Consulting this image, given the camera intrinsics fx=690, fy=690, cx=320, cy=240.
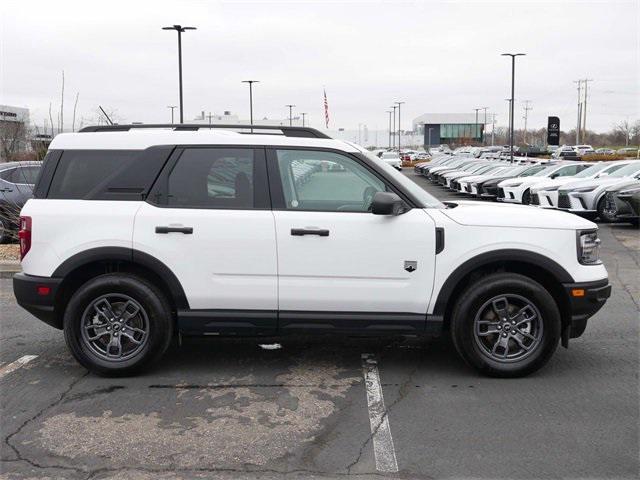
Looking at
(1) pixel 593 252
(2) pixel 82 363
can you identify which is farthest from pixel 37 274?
(1) pixel 593 252

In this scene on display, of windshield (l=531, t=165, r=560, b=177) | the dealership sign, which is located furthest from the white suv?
the dealership sign

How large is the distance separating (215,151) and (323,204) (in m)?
0.94

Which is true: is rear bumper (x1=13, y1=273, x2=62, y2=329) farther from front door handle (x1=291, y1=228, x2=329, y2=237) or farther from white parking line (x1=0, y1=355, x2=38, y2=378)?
front door handle (x1=291, y1=228, x2=329, y2=237)

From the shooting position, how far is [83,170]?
530cm

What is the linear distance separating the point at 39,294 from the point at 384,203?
270 centimetres

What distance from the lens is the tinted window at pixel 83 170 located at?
527 centimetres

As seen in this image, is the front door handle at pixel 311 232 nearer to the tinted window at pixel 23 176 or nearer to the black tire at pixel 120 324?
the black tire at pixel 120 324

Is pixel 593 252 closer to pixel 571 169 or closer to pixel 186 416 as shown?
pixel 186 416

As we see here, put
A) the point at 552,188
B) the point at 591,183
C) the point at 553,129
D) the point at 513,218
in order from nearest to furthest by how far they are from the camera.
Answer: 1. the point at 513,218
2. the point at 591,183
3. the point at 552,188
4. the point at 553,129

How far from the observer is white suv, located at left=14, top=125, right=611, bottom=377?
16.6 ft

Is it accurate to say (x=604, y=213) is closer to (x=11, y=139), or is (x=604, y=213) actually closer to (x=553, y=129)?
(x=11, y=139)

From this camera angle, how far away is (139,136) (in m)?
5.35

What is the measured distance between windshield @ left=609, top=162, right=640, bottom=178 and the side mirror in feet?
51.7

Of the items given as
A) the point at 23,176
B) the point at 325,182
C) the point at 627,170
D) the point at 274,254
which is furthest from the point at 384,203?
the point at 627,170
